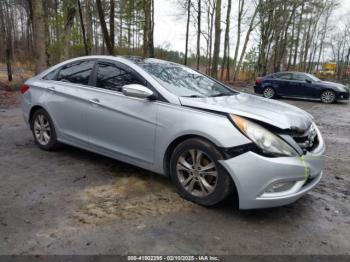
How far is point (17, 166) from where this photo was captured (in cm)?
429

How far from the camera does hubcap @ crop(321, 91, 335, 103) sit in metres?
14.4

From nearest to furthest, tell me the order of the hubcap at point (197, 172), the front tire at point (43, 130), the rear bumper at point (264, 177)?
the rear bumper at point (264, 177) < the hubcap at point (197, 172) < the front tire at point (43, 130)

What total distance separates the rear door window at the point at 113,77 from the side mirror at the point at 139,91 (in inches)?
9.1

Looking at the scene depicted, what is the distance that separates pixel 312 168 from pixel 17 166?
3.75 metres

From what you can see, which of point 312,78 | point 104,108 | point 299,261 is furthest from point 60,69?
point 312,78

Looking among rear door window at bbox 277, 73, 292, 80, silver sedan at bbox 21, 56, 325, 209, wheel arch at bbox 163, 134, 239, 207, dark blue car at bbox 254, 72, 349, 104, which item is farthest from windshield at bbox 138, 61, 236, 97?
rear door window at bbox 277, 73, 292, 80

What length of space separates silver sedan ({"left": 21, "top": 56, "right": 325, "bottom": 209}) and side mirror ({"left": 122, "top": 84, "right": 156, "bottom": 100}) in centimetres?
1

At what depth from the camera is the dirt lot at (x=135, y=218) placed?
258cm

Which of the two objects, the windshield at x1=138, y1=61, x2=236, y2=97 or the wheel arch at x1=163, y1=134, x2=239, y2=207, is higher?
the windshield at x1=138, y1=61, x2=236, y2=97

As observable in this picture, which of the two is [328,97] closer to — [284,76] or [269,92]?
[284,76]

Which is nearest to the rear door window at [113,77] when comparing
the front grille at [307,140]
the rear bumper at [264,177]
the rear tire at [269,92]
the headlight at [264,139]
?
the headlight at [264,139]

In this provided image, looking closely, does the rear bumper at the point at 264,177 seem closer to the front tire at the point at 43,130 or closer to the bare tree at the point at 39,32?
the front tire at the point at 43,130

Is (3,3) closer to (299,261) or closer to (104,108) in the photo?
(104,108)

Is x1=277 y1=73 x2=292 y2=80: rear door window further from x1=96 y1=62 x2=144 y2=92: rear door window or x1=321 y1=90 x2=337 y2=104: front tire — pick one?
x1=96 y1=62 x2=144 y2=92: rear door window
